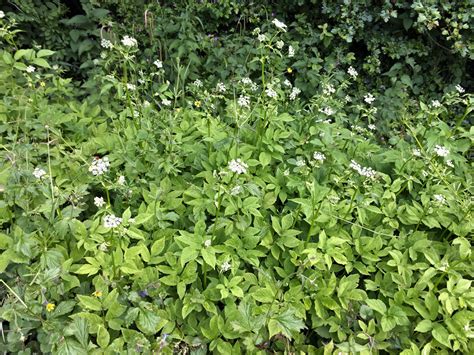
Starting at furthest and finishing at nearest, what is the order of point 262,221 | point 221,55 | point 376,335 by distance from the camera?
point 221,55, point 262,221, point 376,335

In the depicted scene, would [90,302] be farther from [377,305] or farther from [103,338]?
[377,305]

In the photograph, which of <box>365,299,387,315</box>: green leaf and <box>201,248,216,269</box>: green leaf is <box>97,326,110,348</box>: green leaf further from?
<box>365,299,387,315</box>: green leaf

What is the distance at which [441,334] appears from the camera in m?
2.09

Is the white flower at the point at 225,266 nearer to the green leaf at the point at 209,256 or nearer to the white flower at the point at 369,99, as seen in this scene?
the green leaf at the point at 209,256

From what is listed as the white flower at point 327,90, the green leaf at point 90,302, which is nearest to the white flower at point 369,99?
the white flower at point 327,90

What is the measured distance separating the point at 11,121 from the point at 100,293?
53.4 inches

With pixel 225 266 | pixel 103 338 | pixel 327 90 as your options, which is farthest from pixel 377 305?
pixel 327 90

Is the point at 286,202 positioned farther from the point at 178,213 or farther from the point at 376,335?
the point at 376,335

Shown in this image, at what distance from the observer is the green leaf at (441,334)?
6.77 ft

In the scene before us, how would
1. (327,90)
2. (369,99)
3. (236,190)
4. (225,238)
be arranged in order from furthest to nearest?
1. (327,90)
2. (369,99)
3. (225,238)
4. (236,190)

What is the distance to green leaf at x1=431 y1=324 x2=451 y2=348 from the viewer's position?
→ 2.06 metres

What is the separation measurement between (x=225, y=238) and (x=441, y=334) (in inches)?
44.7

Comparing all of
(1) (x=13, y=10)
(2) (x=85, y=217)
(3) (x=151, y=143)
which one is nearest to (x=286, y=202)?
(3) (x=151, y=143)

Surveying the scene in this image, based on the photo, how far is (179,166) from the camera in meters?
2.59
